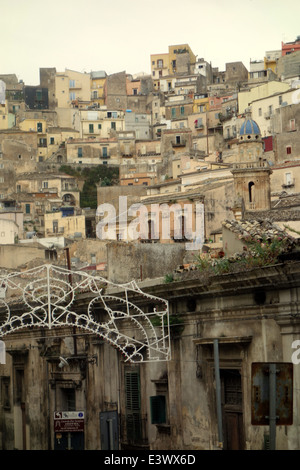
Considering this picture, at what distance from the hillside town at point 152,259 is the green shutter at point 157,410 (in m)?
0.02

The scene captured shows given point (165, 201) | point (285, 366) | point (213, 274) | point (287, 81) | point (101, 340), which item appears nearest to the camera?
point (285, 366)

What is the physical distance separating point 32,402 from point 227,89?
81.5m

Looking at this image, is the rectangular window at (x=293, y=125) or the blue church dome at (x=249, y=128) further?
the rectangular window at (x=293, y=125)

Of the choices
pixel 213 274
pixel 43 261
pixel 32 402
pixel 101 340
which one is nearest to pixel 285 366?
pixel 213 274

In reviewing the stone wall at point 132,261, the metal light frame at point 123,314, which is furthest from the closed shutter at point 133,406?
the stone wall at point 132,261

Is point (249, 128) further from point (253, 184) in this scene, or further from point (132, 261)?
point (132, 261)

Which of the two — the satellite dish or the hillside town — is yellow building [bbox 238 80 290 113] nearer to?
the hillside town

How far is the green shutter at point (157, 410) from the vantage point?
18.9 metres

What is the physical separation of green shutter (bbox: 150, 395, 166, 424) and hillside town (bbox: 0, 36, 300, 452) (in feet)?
0.08

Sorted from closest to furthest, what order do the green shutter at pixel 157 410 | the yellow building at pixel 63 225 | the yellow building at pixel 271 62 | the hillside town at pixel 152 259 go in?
the hillside town at pixel 152 259 < the green shutter at pixel 157 410 < the yellow building at pixel 63 225 < the yellow building at pixel 271 62

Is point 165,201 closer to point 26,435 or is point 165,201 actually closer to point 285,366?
point 26,435

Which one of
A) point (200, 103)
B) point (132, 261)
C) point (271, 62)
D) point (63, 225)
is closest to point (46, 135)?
point (200, 103)

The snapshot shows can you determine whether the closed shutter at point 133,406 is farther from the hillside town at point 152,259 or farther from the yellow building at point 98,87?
the yellow building at point 98,87

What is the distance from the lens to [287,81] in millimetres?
83625
